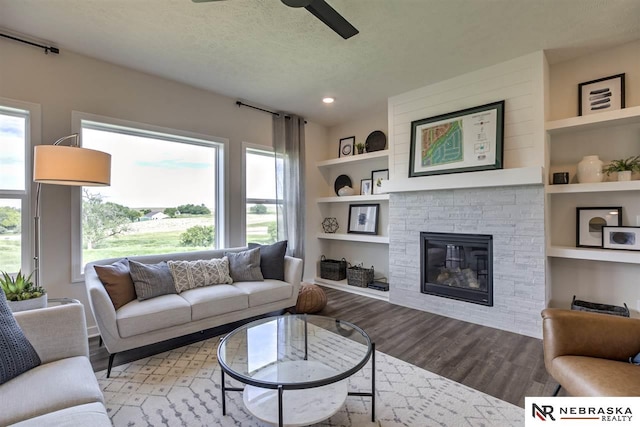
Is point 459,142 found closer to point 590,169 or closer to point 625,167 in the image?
point 590,169

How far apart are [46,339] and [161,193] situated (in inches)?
91.3

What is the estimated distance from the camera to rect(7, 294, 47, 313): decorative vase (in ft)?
6.28

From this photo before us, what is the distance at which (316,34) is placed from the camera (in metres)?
2.61

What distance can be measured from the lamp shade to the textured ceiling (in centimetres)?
114

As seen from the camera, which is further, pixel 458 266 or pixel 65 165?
pixel 458 266

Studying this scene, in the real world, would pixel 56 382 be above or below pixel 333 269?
above

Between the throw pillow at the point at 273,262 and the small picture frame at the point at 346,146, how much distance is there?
2.30m

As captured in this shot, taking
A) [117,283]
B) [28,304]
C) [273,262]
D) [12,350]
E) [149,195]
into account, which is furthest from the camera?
[149,195]

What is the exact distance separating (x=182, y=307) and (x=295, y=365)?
4.07 ft

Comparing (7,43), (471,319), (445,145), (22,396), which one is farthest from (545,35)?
(7,43)

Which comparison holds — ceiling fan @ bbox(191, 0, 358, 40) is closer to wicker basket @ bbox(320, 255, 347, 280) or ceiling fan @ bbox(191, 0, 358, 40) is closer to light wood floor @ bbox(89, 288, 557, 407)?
light wood floor @ bbox(89, 288, 557, 407)

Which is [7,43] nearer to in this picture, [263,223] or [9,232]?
[9,232]

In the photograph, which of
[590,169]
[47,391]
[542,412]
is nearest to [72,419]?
[47,391]

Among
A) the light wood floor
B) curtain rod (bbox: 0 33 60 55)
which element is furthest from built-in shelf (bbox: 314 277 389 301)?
curtain rod (bbox: 0 33 60 55)
